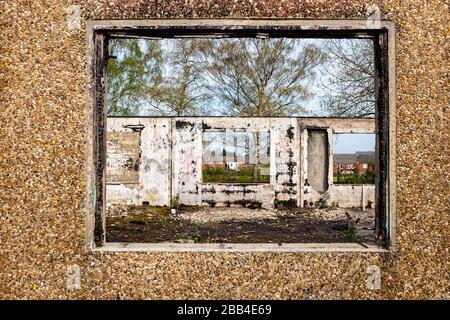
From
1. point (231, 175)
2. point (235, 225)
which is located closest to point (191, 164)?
point (231, 175)

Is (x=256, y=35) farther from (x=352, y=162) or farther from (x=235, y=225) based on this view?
(x=352, y=162)

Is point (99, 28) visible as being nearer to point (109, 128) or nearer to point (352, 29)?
point (352, 29)

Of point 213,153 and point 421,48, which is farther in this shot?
point 213,153

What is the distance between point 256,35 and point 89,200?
2.05m

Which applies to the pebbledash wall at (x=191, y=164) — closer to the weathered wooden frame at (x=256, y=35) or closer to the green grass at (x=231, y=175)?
the green grass at (x=231, y=175)

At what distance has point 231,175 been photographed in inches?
653

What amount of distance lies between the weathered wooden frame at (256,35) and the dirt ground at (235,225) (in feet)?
12.5

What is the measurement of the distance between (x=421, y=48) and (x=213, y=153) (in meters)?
12.8

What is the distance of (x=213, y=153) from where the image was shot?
16516mm

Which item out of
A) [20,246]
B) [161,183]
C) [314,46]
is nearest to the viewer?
[20,246]

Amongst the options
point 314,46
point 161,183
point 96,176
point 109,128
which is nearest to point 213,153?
point 161,183

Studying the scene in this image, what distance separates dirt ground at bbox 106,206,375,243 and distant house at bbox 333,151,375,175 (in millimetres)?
2045

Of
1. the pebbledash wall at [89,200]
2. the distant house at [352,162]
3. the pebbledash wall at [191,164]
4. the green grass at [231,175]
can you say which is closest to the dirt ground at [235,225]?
the pebbledash wall at [191,164]

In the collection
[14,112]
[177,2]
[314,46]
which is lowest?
[14,112]
